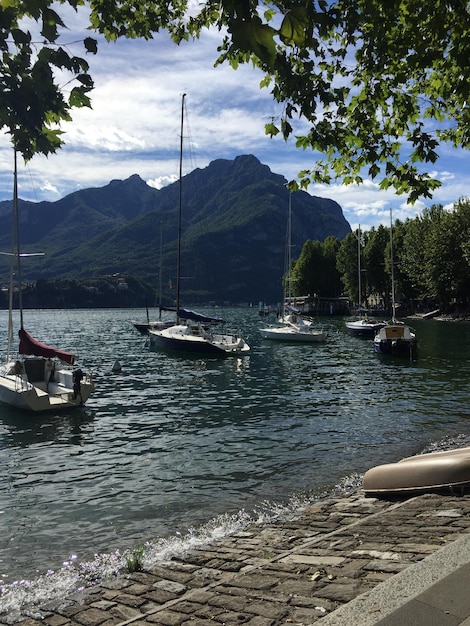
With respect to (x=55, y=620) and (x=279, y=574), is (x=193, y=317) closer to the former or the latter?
(x=55, y=620)

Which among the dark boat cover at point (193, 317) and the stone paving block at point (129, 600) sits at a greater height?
the dark boat cover at point (193, 317)

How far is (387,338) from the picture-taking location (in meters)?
44.2

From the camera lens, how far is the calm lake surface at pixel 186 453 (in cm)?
974

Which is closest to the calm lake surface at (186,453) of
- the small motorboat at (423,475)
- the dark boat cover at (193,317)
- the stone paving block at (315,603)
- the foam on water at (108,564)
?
the foam on water at (108,564)

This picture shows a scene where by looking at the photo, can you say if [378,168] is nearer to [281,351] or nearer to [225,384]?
[225,384]

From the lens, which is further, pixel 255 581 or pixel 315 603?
pixel 255 581

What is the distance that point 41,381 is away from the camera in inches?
991

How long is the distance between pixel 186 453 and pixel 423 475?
809 centimetres

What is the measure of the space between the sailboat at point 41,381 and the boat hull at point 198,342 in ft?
59.0

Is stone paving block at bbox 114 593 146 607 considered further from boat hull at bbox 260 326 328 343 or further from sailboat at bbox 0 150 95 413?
boat hull at bbox 260 326 328 343

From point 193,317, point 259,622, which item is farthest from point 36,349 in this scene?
point 193,317

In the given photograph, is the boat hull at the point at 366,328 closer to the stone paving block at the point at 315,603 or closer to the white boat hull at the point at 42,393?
the white boat hull at the point at 42,393

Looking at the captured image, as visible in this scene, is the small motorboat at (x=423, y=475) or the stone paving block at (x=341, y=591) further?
the small motorboat at (x=423, y=475)

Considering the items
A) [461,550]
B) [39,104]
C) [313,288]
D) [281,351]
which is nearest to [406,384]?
[281,351]
